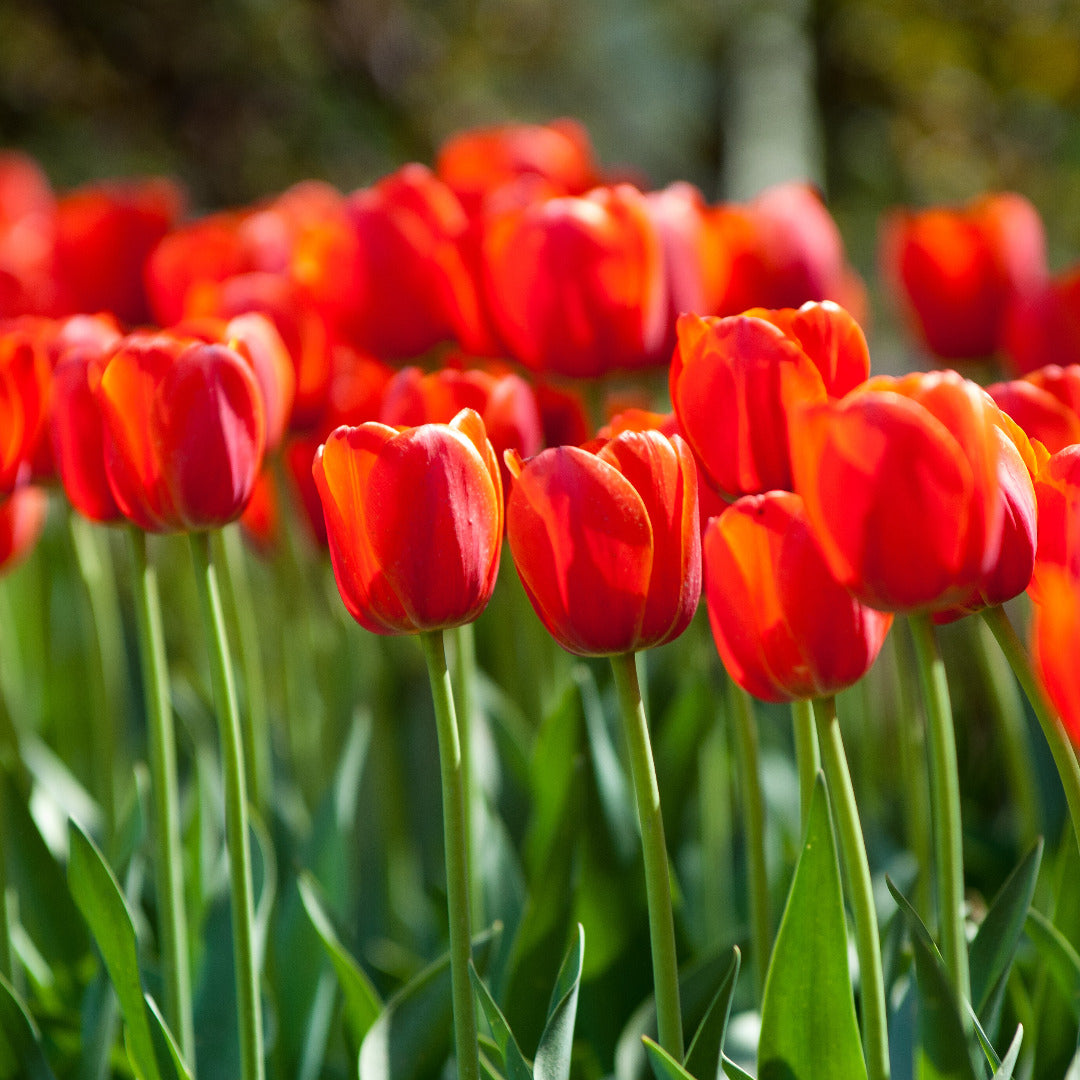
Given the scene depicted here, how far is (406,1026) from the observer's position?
71cm

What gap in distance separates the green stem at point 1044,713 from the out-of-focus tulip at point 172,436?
379 millimetres

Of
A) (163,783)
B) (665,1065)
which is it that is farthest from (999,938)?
(163,783)

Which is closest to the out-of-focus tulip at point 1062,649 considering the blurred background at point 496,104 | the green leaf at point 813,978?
the green leaf at point 813,978

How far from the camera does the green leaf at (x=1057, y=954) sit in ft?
2.22

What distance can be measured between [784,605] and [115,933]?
40cm

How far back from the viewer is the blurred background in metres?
4.97

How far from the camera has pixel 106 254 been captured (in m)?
1.40

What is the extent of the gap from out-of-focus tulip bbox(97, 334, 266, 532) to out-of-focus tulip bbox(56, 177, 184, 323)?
31.1 inches

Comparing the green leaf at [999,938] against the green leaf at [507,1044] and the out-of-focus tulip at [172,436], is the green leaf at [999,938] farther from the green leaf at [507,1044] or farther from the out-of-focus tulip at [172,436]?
the out-of-focus tulip at [172,436]

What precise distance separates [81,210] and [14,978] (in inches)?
35.1

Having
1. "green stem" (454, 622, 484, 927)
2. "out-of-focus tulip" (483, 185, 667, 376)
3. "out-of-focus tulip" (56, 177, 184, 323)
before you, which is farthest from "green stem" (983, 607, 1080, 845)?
"out-of-focus tulip" (56, 177, 184, 323)

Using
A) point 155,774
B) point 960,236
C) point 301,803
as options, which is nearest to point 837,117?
point 960,236

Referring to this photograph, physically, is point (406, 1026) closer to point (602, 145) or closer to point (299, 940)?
point (299, 940)

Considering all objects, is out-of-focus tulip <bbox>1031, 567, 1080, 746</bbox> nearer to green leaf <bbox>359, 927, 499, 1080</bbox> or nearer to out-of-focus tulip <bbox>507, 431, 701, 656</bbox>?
out-of-focus tulip <bbox>507, 431, 701, 656</bbox>
